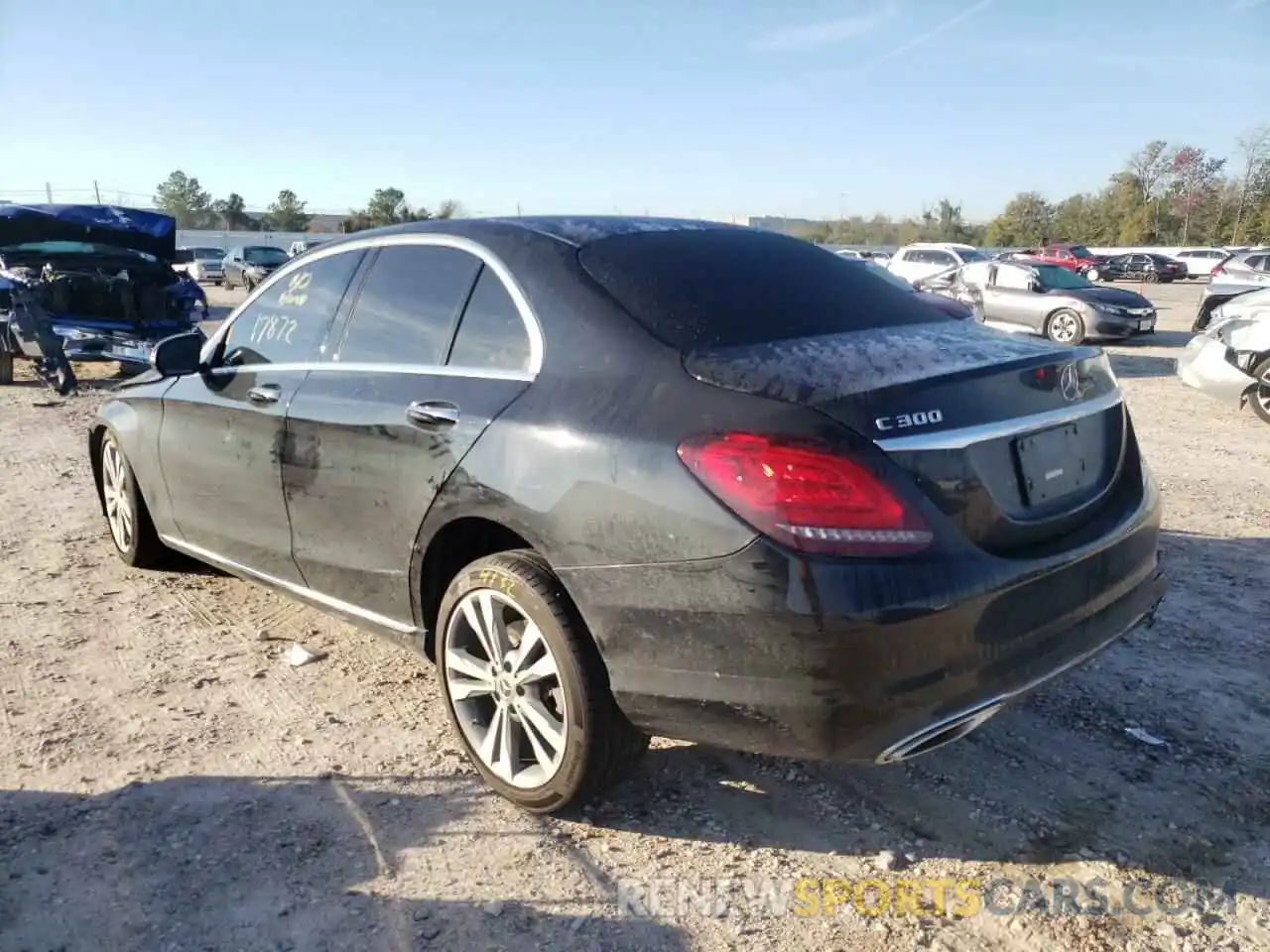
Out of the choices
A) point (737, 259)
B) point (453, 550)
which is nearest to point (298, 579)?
point (453, 550)

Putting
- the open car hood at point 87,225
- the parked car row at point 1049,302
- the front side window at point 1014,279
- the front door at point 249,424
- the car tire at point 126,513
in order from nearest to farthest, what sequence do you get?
the front door at point 249,424 → the car tire at point 126,513 → the open car hood at point 87,225 → the parked car row at point 1049,302 → the front side window at point 1014,279

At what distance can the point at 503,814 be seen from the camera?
2.90 metres

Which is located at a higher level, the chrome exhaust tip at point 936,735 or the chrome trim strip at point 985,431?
the chrome trim strip at point 985,431

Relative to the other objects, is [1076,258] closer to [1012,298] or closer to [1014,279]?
[1014,279]

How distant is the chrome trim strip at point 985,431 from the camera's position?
229cm

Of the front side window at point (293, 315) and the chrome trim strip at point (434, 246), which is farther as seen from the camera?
the front side window at point (293, 315)

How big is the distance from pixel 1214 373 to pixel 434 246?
8.20 metres

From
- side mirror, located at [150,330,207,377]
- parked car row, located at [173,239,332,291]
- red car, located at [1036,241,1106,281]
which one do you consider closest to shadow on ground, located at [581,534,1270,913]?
side mirror, located at [150,330,207,377]

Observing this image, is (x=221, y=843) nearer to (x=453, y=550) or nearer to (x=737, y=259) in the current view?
(x=453, y=550)

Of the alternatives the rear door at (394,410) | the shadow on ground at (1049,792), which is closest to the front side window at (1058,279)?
the shadow on ground at (1049,792)

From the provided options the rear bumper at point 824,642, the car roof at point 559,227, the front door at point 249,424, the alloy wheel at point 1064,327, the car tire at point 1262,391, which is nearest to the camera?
the rear bumper at point 824,642

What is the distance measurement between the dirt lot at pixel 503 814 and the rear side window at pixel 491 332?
130 cm

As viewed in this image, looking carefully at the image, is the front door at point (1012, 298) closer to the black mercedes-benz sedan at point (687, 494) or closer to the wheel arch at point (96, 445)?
the black mercedes-benz sedan at point (687, 494)

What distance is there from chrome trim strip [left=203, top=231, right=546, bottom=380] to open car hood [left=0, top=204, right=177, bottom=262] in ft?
25.7
